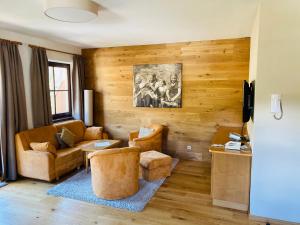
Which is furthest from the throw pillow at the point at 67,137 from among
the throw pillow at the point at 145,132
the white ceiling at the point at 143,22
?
the white ceiling at the point at 143,22

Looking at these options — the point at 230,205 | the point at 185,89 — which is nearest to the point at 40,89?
the point at 185,89

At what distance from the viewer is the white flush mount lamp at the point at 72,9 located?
2.34m

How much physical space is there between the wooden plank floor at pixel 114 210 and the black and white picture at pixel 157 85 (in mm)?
1975

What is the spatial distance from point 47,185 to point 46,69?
2.23 meters

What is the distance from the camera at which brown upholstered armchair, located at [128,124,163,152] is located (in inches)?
174

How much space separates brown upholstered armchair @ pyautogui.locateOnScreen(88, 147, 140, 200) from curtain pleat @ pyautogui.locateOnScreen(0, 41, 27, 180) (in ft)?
5.57

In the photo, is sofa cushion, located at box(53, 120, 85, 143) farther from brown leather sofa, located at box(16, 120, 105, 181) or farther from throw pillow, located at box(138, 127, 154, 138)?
throw pillow, located at box(138, 127, 154, 138)

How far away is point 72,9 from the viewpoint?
2432 mm

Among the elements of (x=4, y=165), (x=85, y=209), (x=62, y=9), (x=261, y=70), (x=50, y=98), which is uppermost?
(x=62, y=9)

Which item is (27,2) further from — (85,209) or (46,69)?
(85,209)

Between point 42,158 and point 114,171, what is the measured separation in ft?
4.56

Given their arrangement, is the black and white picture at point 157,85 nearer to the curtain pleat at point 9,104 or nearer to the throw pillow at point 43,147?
the throw pillow at point 43,147

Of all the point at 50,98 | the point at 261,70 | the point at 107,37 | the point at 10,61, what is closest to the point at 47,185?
the point at 50,98

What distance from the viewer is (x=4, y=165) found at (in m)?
3.70
